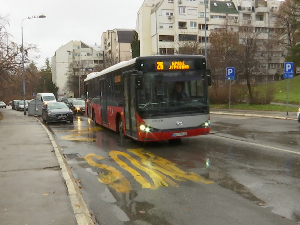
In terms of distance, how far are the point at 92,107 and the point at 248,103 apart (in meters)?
17.9

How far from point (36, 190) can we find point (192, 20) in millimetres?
67777

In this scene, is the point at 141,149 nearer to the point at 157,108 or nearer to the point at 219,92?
the point at 157,108

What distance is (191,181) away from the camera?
720 centimetres

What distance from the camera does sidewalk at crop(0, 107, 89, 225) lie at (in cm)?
496

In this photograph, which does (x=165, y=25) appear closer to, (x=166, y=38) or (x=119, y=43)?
(x=166, y=38)

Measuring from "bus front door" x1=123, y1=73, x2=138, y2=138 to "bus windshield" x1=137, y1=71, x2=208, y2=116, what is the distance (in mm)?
617

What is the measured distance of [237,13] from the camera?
254 ft

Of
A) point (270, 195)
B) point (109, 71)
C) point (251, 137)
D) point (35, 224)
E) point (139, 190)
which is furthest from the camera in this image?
point (109, 71)

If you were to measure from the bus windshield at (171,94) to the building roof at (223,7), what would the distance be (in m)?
68.2

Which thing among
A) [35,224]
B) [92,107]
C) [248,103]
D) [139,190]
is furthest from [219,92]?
[35,224]

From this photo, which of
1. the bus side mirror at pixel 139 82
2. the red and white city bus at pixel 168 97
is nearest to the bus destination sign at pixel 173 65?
the red and white city bus at pixel 168 97

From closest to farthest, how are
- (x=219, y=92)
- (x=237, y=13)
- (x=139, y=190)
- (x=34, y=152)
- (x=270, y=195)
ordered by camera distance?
(x=270, y=195) < (x=139, y=190) < (x=34, y=152) < (x=219, y=92) < (x=237, y=13)

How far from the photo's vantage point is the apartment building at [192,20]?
68375mm

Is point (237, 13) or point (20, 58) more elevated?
point (237, 13)
